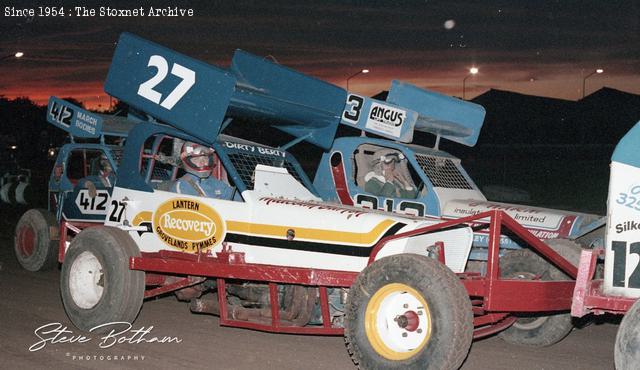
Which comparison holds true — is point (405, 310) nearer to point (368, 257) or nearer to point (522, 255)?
point (368, 257)

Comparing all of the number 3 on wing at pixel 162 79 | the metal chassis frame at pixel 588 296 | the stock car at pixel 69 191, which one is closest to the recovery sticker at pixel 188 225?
the number 3 on wing at pixel 162 79

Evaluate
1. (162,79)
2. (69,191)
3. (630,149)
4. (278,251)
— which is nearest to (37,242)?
(69,191)

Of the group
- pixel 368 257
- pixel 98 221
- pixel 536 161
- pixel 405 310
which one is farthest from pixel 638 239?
pixel 536 161

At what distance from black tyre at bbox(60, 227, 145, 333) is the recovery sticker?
0.35 meters

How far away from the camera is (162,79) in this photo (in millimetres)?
7648

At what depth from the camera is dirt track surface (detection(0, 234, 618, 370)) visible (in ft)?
22.5

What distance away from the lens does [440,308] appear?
5496 mm

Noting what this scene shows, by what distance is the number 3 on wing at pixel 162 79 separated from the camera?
746 cm

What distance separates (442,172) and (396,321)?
5.80 m

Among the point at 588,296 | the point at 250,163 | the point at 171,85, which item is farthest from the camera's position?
the point at 250,163

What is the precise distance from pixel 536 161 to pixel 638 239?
46.2m

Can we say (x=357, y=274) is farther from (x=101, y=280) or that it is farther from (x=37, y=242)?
(x=37, y=242)

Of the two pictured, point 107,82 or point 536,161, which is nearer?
point 107,82

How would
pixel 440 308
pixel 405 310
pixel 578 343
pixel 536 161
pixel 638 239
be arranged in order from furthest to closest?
1. pixel 536 161
2. pixel 578 343
3. pixel 405 310
4. pixel 440 308
5. pixel 638 239
